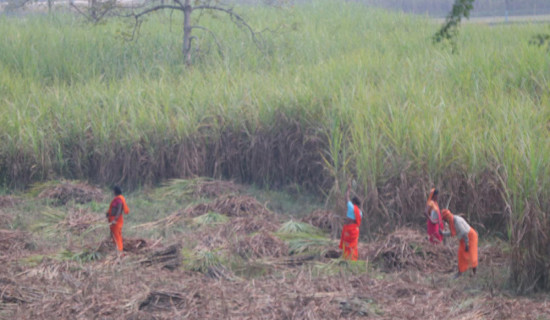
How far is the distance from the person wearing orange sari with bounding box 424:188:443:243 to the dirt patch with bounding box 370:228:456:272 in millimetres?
106

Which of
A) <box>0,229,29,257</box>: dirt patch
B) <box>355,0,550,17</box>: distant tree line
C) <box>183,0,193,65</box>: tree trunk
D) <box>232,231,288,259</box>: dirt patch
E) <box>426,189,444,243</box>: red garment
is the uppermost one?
<box>355,0,550,17</box>: distant tree line

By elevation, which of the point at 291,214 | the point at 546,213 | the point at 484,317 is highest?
the point at 546,213

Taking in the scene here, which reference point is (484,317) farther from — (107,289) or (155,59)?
(155,59)

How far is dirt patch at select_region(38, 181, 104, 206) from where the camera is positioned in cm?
879

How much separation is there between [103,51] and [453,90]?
8347mm

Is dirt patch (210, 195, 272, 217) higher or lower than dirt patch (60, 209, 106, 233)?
higher

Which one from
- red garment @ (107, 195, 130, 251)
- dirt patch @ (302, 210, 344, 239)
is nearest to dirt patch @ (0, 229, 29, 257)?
red garment @ (107, 195, 130, 251)

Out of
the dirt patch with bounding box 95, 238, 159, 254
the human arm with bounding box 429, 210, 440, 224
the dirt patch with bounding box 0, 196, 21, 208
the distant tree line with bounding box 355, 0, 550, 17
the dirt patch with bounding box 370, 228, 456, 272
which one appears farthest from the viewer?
the distant tree line with bounding box 355, 0, 550, 17

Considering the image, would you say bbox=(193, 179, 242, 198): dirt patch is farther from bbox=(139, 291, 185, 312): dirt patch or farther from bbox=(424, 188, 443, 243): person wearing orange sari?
bbox=(139, 291, 185, 312): dirt patch

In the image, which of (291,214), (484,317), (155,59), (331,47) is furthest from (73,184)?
(331,47)

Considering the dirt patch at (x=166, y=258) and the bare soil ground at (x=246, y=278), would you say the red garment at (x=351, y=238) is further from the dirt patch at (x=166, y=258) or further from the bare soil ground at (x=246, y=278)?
the dirt patch at (x=166, y=258)

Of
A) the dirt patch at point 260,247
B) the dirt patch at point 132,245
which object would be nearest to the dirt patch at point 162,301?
the dirt patch at point 260,247

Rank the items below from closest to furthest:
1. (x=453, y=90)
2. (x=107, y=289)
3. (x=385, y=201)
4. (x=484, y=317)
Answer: (x=484, y=317)
(x=107, y=289)
(x=385, y=201)
(x=453, y=90)

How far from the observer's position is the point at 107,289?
5.23 m
